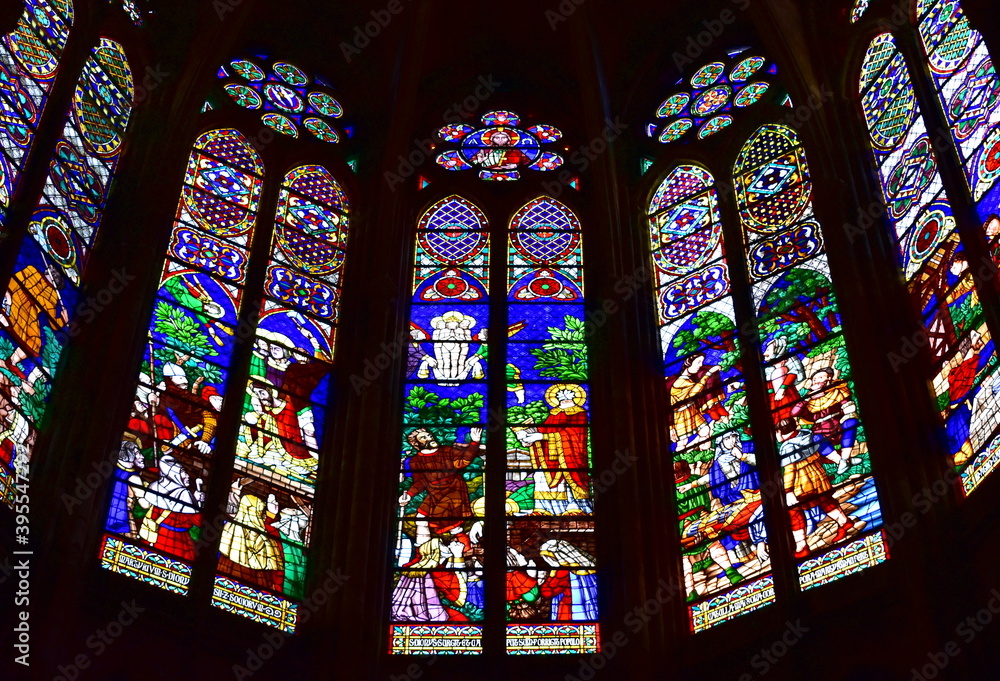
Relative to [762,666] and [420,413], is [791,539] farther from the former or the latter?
[420,413]

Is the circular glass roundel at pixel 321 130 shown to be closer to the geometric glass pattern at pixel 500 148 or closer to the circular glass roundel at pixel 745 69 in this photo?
the geometric glass pattern at pixel 500 148

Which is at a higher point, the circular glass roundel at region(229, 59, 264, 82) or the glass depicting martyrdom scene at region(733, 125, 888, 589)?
the circular glass roundel at region(229, 59, 264, 82)

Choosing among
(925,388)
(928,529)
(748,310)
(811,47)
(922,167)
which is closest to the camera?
(928,529)

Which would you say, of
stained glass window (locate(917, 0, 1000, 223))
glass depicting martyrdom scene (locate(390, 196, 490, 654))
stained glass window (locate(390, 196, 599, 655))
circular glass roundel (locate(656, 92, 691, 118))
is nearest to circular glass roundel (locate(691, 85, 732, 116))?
circular glass roundel (locate(656, 92, 691, 118))

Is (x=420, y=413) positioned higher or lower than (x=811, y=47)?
lower

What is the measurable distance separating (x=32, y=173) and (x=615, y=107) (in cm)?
712

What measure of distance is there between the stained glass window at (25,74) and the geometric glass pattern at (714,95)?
6753mm

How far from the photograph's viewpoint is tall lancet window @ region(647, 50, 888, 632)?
1248 cm

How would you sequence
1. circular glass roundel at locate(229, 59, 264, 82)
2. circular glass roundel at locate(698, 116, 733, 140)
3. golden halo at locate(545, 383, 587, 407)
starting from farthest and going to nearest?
circular glass roundel at locate(229, 59, 264, 82), circular glass roundel at locate(698, 116, 733, 140), golden halo at locate(545, 383, 587, 407)

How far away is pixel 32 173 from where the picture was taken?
12.7 m

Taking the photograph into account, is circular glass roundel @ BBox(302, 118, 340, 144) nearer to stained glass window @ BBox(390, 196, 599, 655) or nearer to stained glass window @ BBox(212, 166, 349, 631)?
stained glass window @ BBox(212, 166, 349, 631)

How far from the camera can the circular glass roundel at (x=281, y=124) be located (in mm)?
16500

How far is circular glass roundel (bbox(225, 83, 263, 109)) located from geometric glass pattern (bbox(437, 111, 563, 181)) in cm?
221

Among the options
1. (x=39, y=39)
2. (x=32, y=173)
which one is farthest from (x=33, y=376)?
(x=39, y=39)
